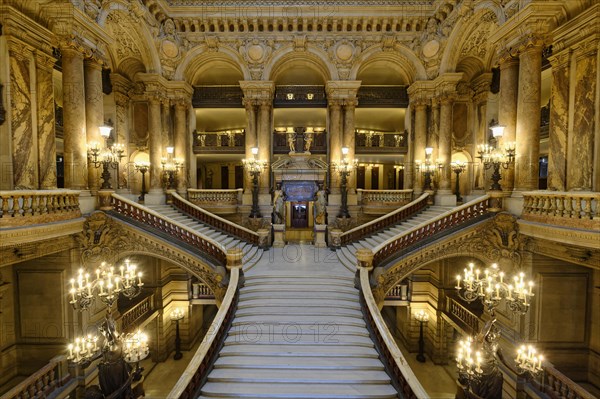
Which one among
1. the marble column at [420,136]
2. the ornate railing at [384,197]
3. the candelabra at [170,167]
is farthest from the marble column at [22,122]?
the marble column at [420,136]

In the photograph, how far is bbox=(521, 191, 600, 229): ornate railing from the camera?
6.67 metres

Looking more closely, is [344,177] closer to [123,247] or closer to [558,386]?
[123,247]

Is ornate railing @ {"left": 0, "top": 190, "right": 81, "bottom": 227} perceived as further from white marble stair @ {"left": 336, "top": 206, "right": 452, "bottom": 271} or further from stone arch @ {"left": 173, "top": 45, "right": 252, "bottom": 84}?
stone arch @ {"left": 173, "top": 45, "right": 252, "bottom": 84}

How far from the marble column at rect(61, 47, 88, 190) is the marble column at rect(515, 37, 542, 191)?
14139mm

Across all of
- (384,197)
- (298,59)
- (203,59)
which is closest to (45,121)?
(203,59)

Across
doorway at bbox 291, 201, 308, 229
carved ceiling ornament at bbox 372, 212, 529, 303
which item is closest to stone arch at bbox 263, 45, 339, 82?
doorway at bbox 291, 201, 308, 229

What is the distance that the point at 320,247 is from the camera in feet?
44.3

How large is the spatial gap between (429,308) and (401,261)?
22.1ft

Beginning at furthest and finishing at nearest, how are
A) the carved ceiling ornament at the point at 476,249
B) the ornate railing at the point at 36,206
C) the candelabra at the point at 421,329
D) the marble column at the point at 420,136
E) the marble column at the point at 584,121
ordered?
the marble column at the point at 420,136 → the candelabra at the point at 421,329 → the carved ceiling ornament at the point at 476,249 → the marble column at the point at 584,121 → the ornate railing at the point at 36,206

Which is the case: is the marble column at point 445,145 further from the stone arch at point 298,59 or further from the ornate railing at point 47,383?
the ornate railing at point 47,383

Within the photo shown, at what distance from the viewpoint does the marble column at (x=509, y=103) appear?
10.0 metres

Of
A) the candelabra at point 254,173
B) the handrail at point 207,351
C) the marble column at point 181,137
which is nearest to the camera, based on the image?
the handrail at point 207,351

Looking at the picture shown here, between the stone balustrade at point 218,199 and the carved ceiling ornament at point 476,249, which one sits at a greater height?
the stone balustrade at point 218,199

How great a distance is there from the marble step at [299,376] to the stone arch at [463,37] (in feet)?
42.5
